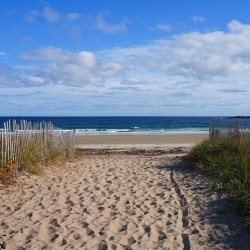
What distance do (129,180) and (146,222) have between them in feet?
11.9

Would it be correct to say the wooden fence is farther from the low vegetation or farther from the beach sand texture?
the beach sand texture

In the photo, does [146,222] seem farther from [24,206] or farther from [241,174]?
[241,174]

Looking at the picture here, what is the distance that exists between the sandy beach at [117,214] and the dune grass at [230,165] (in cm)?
25

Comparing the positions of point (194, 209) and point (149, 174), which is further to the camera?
point (149, 174)

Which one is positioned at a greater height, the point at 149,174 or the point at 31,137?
the point at 31,137

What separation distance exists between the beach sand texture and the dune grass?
0.26 metres

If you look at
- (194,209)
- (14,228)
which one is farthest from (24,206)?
(194,209)

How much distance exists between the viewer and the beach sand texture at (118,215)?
4922mm

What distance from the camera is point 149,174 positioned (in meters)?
10.3

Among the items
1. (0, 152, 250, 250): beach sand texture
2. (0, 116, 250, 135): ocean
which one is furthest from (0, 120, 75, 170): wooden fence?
(0, 116, 250, 135): ocean

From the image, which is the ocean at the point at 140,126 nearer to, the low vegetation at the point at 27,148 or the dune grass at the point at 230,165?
the dune grass at the point at 230,165

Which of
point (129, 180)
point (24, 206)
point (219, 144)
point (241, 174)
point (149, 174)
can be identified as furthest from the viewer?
point (219, 144)

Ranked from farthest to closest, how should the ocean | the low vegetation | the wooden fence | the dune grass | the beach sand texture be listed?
the ocean → the wooden fence → the low vegetation → the dune grass → the beach sand texture

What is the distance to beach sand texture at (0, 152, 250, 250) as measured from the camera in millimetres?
4922
